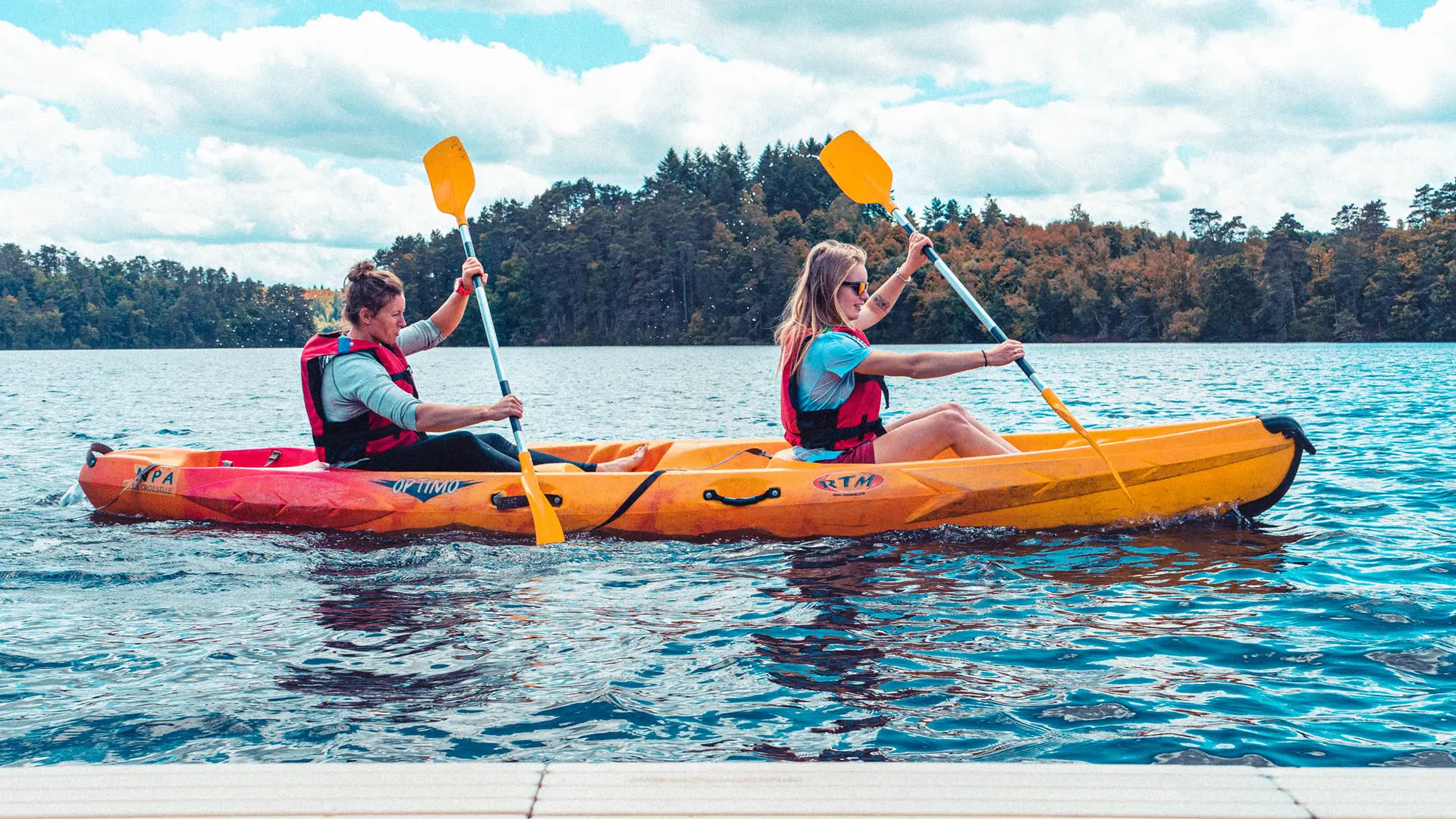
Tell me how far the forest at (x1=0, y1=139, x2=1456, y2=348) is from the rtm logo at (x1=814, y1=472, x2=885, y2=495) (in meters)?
56.6

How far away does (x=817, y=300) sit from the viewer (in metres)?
5.56

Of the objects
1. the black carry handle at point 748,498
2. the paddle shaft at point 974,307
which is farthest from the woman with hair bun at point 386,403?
the paddle shaft at point 974,307

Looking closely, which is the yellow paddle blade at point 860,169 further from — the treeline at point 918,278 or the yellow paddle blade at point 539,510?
the treeline at point 918,278

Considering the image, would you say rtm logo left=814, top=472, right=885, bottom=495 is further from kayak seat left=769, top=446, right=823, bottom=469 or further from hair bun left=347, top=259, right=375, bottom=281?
hair bun left=347, top=259, right=375, bottom=281

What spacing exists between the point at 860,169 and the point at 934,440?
255cm

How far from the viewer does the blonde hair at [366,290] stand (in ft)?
18.6

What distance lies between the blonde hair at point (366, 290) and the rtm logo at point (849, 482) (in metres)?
2.30

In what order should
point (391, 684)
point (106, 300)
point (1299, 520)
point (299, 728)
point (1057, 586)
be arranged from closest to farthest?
point (299, 728)
point (391, 684)
point (1057, 586)
point (1299, 520)
point (106, 300)

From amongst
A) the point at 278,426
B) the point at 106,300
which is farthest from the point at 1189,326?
the point at 106,300

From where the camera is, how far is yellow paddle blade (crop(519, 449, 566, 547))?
5.70 metres

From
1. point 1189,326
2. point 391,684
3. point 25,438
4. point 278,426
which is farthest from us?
point 1189,326

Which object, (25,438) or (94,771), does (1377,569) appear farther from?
(25,438)

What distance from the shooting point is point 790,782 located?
2006 mm

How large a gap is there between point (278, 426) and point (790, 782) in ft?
48.2
